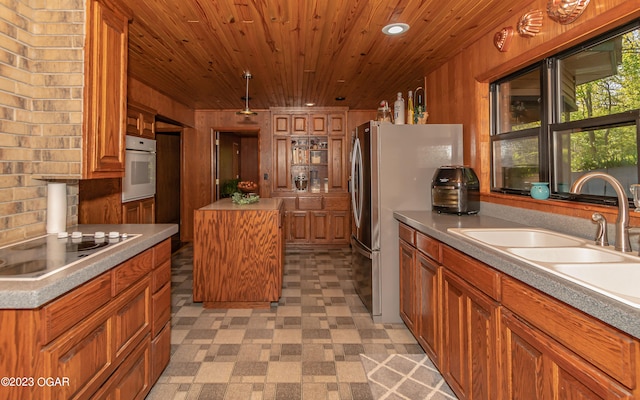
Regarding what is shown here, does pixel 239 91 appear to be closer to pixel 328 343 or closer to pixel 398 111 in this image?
pixel 398 111

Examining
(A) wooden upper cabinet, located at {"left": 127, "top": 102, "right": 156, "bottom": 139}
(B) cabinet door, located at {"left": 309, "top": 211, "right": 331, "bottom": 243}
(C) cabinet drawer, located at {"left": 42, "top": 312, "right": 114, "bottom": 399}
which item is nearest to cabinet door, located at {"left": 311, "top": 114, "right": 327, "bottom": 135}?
(B) cabinet door, located at {"left": 309, "top": 211, "right": 331, "bottom": 243}

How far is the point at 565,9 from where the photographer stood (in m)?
1.79

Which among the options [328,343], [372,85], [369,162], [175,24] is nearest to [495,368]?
[328,343]

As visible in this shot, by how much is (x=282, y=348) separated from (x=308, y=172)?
383cm

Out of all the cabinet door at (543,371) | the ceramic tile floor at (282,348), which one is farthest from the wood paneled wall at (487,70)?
the ceramic tile floor at (282,348)

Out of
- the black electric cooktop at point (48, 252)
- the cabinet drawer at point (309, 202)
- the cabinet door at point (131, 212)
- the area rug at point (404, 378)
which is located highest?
the cabinet drawer at point (309, 202)

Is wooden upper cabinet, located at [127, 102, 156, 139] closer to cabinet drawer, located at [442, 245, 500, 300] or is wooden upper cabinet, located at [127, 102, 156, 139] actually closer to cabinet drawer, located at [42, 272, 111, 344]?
cabinet drawer, located at [42, 272, 111, 344]

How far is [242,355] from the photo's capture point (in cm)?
238

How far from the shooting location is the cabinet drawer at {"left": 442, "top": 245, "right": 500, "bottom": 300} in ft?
4.63

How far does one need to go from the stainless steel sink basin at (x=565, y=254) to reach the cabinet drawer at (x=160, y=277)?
70.6 inches

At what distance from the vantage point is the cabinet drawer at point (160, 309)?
189 cm

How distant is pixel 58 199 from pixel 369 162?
7.16 ft

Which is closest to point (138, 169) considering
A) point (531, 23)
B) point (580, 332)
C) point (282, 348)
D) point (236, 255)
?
point (236, 255)

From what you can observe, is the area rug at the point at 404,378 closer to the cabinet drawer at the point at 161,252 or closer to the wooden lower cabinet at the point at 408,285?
the wooden lower cabinet at the point at 408,285
